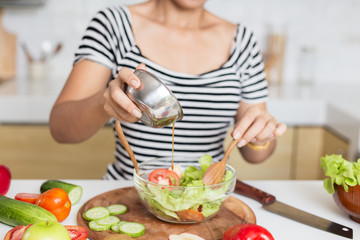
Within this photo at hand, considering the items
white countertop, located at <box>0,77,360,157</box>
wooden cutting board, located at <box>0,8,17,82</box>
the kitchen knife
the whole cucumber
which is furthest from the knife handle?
wooden cutting board, located at <box>0,8,17,82</box>

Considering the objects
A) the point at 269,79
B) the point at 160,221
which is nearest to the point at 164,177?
the point at 160,221

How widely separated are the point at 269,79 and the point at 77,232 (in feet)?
6.40

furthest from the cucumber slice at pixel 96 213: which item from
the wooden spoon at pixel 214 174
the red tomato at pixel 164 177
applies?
the wooden spoon at pixel 214 174

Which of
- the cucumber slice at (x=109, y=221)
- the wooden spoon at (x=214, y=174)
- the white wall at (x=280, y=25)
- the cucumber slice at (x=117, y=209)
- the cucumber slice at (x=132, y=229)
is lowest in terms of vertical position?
the cucumber slice at (x=117, y=209)

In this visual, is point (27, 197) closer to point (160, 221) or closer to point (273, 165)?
point (160, 221)

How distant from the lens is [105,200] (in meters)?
1.09

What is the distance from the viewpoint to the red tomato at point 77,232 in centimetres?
88

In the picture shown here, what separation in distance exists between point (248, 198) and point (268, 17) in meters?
1.79

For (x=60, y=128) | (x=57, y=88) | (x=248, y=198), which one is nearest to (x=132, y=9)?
(x=60, y=128)

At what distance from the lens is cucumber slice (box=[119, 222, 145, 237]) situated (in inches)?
35.8

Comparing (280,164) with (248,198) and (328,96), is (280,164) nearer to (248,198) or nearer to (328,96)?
(328,96)

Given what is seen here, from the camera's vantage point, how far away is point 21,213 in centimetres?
90

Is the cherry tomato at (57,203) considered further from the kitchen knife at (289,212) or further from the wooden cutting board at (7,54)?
the wooden cutting board at (7,54)

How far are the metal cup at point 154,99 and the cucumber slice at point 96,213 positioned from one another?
0.24 meters
